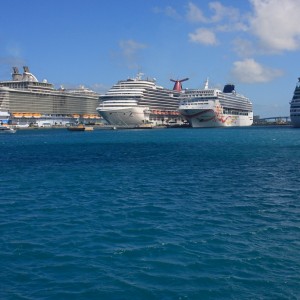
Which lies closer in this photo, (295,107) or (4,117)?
(295,107)

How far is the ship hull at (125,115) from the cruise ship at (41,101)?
38.6 meters

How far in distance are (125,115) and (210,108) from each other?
994 inches

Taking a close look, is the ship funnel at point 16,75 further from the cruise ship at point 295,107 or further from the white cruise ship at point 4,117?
the cruise ship at point 295,107

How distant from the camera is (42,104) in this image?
→ 16112 centimetres

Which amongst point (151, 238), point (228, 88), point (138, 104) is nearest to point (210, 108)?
point (138, 104)

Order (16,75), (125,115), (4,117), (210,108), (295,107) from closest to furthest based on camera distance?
(295,107) → (210,108) → (125,115) → (4,117) → (16,75)

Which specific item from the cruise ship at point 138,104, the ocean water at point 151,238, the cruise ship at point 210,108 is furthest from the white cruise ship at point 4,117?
the ocean water at point 151,238

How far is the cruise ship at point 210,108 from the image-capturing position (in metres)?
123

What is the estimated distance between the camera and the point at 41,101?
160875 millimetres

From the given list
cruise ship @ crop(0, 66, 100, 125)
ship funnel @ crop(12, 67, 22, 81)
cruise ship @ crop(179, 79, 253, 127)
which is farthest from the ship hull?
ship funnel @ crop(12, 67, 22, 81)

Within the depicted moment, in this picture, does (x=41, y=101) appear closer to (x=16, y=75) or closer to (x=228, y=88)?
(x=16, y=75)

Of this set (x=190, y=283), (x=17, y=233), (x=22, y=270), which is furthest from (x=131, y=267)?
(x=17, y=233)

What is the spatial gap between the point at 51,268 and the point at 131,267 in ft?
6.99

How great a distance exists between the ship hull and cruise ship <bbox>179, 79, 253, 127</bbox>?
12828mm
